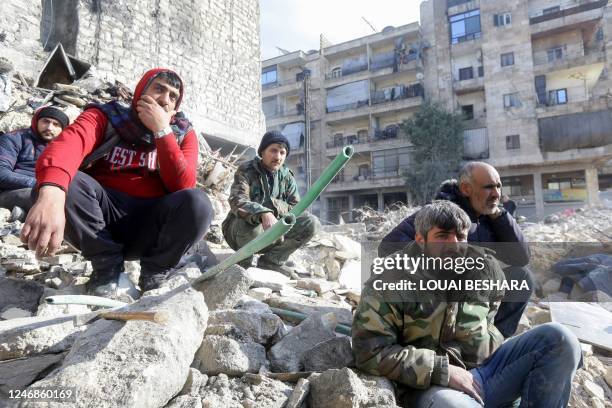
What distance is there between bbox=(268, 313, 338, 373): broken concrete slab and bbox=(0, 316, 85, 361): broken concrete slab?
2.88ft

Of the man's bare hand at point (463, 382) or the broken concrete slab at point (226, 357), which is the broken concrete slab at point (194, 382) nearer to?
the broken concrete slab at point (226, 357)

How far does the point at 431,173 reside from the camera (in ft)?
69.1

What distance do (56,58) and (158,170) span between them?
18.6 feet

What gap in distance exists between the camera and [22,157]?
11.2ft

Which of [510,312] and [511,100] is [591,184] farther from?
[510,312]

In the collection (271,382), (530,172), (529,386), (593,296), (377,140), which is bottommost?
(593,296)

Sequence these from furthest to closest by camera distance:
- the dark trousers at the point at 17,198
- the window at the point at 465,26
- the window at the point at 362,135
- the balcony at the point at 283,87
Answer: the balcony at the point at 283,87 < the window at the point at 362,135 < the window at the point at 465,26 < the dark trousers at the point at 17,198

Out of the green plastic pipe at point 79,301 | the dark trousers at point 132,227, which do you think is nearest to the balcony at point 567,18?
the dark trousers at point 132,227

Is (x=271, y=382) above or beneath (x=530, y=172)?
beneath

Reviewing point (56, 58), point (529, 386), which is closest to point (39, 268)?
point (529, 386)

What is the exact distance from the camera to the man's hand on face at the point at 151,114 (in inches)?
77.6

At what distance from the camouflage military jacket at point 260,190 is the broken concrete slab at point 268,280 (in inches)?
17.2

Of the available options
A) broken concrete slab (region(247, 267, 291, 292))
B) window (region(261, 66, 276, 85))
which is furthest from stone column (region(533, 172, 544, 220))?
broken concrete slab (region(247, 267, 291, 292))

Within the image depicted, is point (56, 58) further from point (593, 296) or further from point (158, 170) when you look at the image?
point (593, 296)
